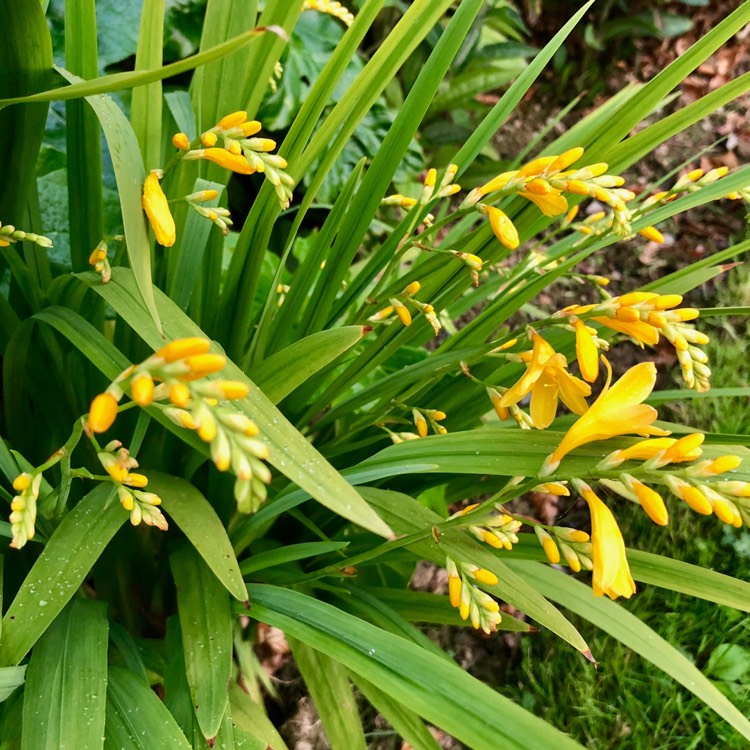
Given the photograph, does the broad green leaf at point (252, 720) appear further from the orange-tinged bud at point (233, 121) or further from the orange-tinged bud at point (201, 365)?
the orange-tinged bud at point (233, 121)

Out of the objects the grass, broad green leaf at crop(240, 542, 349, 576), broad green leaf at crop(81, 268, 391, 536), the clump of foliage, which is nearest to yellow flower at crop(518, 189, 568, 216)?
the clump of foliage

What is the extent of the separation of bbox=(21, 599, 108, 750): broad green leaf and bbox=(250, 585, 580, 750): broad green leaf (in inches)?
7.7

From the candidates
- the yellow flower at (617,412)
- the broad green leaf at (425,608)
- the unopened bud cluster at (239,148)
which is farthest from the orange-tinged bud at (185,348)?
the broad green leaf at (425,608)

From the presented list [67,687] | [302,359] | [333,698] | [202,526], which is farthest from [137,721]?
[302,359]

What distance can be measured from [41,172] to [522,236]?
0.88 metres

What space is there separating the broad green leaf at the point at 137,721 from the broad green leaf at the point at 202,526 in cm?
14

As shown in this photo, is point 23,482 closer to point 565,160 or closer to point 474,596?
point 474,596

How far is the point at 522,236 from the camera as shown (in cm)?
94

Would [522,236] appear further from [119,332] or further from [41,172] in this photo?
[41,172]

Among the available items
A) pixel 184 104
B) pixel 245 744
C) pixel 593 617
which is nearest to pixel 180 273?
pixel 184 104

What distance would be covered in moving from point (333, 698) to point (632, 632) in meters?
0.43

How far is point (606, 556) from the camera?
57cm

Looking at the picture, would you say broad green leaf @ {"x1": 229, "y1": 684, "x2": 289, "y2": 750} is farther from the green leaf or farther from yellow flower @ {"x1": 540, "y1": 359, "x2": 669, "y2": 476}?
yellow flower @ {"x1": 540, "y1": 359, "x2": 669, "y2": 476}

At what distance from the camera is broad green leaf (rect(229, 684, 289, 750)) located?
0.91 meters
